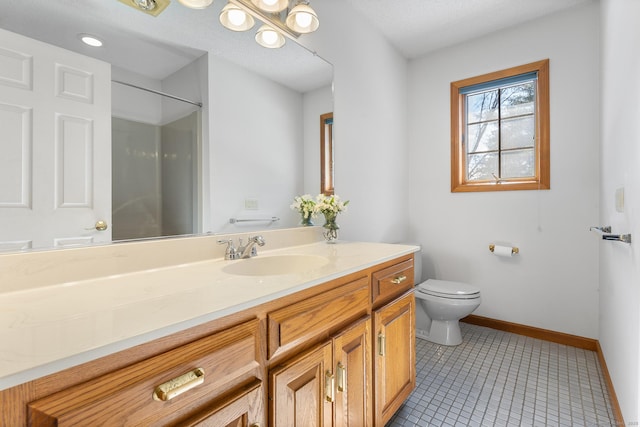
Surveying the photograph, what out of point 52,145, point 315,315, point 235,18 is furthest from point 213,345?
point 235,18

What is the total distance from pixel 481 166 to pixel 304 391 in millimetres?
2420

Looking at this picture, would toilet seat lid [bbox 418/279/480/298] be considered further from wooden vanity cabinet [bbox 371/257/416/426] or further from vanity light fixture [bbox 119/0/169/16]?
vanity light fixture [bbox 119/0/169/16]

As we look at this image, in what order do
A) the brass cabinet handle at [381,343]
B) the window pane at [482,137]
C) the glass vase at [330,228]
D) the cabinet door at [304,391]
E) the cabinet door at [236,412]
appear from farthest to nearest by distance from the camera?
the window pane at [482,137] → the glass vase at [330,228] → the brass cabinet handle at [381,343] → the cabinet door at [304,391] → the cabinet door at [236,412]

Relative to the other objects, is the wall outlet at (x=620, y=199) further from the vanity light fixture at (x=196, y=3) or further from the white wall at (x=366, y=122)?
the vanity light fixture at (x=196, y=3)

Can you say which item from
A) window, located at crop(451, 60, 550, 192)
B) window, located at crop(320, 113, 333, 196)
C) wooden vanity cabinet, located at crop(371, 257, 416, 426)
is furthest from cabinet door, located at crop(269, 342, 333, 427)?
window, located at crop(451, 60, 550, 192)

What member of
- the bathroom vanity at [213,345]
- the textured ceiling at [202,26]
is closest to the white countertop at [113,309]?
the bathroom vanity at [213,345]

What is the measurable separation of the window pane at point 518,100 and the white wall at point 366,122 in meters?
0.81

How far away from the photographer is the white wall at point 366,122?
6.38 feet

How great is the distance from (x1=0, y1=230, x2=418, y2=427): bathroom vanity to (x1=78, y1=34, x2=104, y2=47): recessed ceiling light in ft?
2.22

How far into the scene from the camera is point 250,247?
1293mm

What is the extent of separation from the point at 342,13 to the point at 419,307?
227 centimetres

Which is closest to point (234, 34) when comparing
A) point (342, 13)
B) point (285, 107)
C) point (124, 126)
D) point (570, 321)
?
point (285, 107)

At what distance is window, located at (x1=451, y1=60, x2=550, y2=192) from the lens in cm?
225

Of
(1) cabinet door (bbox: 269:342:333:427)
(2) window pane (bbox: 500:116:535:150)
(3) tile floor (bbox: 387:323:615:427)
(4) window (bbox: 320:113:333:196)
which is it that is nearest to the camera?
(1) cabinet door (bbox: 269:342:333:427)
